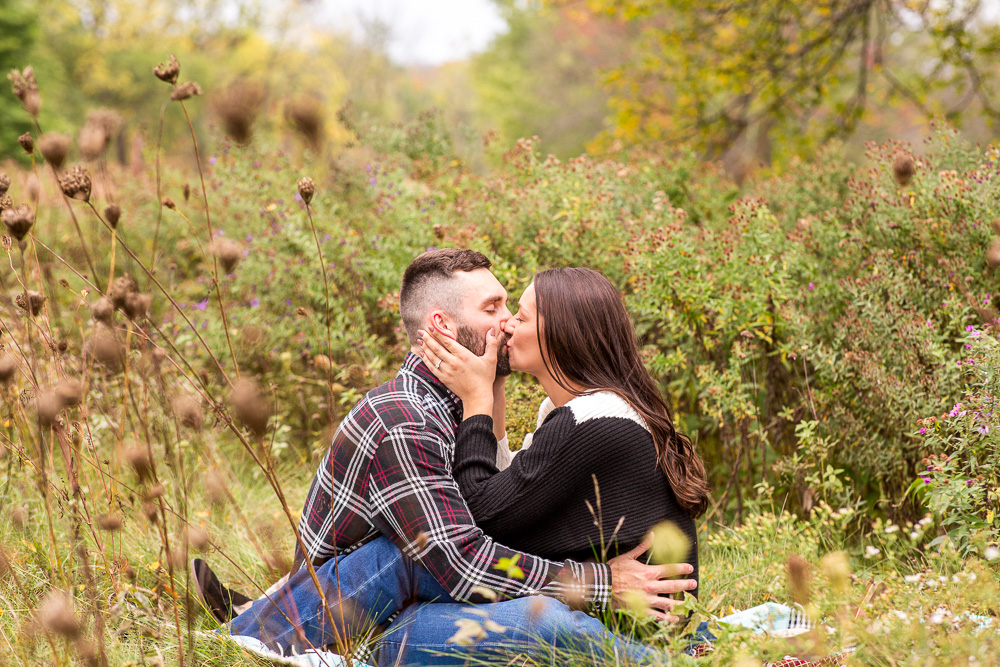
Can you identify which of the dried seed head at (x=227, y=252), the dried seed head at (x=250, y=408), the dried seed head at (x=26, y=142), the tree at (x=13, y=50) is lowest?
the dried seed head at (x=250, y=408)

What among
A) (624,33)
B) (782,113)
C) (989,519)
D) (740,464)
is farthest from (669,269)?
(624,33)

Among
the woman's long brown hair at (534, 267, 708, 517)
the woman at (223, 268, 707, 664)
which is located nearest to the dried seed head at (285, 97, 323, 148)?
the woman at (223, 268, 707, 664)

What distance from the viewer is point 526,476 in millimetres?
2461

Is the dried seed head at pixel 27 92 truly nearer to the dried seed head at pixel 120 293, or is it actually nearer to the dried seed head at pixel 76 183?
the dried seed head at pixel 76 183

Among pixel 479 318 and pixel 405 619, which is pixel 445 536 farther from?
pixel 479 318

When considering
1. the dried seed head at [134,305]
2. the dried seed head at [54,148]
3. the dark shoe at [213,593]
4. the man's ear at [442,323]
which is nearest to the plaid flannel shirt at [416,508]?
the man's ear at [442,323]

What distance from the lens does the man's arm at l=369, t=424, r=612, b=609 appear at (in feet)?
7.77

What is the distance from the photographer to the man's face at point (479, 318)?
293cm

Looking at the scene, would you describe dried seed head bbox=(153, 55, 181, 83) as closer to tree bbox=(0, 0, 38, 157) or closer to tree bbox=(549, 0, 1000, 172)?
tree bbox=(549, 0, 1000, 172)

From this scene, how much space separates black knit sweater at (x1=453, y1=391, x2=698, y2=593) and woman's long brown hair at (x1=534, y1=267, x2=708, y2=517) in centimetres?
15

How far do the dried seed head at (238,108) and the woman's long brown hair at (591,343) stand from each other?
1460 millimetres

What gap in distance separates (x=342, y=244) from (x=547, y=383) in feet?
9.03

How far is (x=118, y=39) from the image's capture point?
80.8ft

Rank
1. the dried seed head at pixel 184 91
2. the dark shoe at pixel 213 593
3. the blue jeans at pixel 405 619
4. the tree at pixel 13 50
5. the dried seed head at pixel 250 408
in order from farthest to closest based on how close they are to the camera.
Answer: the tree at pixel 13 50
the dark shoe at pixel 213 593
the blue jeans at pixel 405 619
the dried seed head at pixel 184 91
the dried seed head at pixel 250 408
